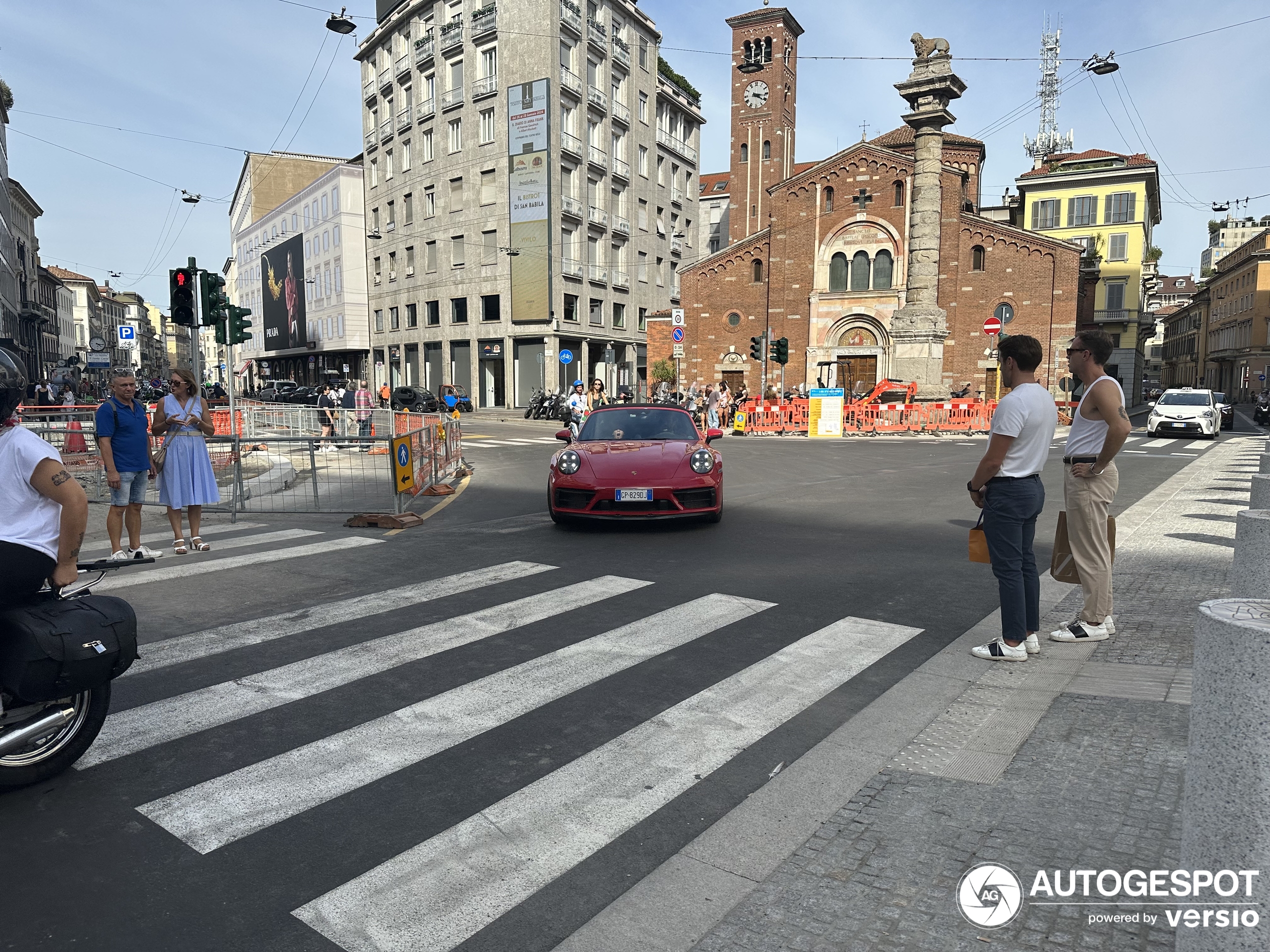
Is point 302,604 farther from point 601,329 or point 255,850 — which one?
point 601,329

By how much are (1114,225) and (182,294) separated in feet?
217

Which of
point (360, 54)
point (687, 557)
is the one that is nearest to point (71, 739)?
point (687, 557)

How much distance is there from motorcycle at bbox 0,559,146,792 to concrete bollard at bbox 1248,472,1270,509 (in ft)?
20.2

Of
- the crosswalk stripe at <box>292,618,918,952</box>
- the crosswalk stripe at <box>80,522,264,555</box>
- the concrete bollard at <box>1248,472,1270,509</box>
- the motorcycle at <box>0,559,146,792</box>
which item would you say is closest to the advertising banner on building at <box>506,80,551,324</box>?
the crosswalk stripe at <box>80,522,264,555</box>

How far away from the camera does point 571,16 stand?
43812mm

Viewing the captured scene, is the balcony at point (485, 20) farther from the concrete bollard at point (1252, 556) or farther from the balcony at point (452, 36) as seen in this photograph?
the concrete bollard at point (1252, 556)

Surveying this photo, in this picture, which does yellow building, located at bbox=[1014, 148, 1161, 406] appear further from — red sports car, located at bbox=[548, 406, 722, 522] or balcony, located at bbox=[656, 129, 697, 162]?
red sports car, located at bbox=[548, 406, 722, 522]

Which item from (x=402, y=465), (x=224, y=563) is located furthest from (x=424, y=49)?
(x=224, y=563)

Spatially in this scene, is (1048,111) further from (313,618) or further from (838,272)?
(313,618)

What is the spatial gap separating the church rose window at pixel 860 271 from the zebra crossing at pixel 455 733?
3884 centimetres

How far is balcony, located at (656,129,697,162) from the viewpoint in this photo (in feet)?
178

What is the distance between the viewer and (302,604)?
6137 mm

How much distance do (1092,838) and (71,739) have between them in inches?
158

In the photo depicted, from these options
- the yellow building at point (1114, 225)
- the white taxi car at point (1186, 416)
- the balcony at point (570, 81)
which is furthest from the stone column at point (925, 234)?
the yellow building at point (1114, 225)
